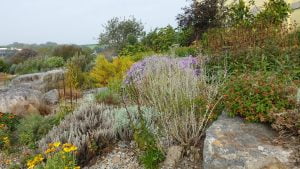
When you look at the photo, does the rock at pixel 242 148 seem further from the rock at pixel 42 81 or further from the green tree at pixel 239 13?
the green tree at pixel 239 13

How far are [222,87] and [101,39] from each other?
18430mm

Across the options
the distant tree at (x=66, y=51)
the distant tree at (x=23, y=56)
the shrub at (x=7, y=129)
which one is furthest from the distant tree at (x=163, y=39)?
the distant tree at (x=23, y=56)

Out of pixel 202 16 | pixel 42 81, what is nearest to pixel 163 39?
pixel 202 16

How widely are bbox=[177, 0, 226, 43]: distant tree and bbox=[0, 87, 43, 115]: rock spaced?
7.12 metres

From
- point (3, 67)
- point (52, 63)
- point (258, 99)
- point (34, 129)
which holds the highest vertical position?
point (258, 99)

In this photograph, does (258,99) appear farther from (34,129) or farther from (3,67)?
(3,67)

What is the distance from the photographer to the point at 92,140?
14.8 ft

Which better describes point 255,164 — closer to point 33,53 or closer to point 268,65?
point 268,65

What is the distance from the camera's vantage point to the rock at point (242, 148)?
342 cm

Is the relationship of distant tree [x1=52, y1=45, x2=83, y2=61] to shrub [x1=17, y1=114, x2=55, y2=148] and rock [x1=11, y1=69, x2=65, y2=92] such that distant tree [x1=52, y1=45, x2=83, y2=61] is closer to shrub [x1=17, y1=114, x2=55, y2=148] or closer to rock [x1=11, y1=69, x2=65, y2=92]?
rock [x1=11, y1=69, x2=65, y2=92]

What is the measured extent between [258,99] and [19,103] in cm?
493

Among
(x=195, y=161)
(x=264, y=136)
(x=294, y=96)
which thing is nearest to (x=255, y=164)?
(x=264, y=136)

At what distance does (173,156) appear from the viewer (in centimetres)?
403

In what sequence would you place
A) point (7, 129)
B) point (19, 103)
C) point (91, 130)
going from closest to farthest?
point (91, 130), point (7, 129), point (19, 103)
